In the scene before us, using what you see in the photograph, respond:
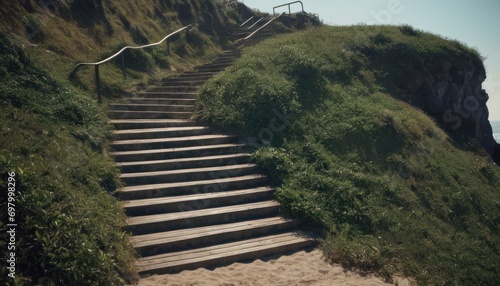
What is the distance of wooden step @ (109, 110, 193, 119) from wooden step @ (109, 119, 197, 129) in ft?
0.93

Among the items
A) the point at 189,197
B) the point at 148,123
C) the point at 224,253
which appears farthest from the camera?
the point at 148,123

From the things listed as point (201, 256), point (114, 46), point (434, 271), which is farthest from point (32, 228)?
point (114, 46)

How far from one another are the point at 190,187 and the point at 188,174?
47 centimetres

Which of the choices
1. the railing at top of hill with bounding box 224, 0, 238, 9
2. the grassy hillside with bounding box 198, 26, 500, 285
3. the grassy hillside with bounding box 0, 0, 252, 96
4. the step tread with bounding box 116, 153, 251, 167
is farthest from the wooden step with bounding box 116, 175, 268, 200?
the railing at top of hill with bounding box 224, 0, 238, 9

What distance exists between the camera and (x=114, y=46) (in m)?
12.8

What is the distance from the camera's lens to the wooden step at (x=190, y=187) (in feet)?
23.3

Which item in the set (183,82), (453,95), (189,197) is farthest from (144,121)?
(453,95)

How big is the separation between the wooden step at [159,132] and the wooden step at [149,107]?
1254 millimetres

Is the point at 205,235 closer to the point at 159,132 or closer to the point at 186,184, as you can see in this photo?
the point at 186,184

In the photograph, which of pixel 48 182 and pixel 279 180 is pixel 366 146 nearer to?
pixel 279 180

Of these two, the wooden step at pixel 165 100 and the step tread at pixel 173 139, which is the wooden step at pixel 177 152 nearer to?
the step tread at pixel 173 139

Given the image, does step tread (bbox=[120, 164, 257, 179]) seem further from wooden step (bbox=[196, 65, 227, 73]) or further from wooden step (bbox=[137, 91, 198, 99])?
wooden step (bbox=[196, 65, 227, 73])

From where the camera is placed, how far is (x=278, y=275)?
5.88 metres

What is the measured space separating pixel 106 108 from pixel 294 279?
7104 mm
